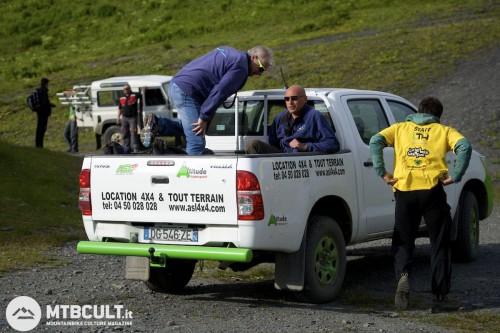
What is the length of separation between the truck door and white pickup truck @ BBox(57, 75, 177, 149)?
18.6 m

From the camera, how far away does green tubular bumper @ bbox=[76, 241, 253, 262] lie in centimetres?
795

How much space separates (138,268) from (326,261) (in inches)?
65.9

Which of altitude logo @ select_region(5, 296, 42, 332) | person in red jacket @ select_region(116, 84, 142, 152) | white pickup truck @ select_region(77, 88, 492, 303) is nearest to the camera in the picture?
altitude logo @ select_region(5, 296, 42, 332)

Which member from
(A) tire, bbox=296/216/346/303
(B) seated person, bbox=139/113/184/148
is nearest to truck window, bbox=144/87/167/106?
(B) seated person, bbox=139/113/184/148

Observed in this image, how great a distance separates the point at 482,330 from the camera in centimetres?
785

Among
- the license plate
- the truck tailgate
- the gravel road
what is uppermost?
the truck tailgate

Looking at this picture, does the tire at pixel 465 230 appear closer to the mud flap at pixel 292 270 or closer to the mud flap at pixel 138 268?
the mud flap at pixel 292 270

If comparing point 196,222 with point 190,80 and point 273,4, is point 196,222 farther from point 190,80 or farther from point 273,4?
point 273,4

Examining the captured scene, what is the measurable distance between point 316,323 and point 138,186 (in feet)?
6.21

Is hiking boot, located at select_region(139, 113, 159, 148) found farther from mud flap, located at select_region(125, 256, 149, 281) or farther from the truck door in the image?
the truck door

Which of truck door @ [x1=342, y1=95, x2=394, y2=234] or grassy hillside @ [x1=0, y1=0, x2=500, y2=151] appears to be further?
grassy hillside @ [x1=0, y1=0, x2=500, y2=151]

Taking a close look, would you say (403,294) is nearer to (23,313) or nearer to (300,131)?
(300,131)

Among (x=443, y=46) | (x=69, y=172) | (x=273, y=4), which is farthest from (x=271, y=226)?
(x=273, y=4)

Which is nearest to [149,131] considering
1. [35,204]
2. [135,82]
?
[35,204]
